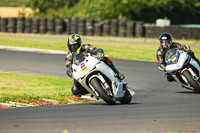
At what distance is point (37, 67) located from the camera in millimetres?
17781

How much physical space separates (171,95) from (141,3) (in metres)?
29.7

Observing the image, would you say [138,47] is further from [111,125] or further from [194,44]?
[111,125]

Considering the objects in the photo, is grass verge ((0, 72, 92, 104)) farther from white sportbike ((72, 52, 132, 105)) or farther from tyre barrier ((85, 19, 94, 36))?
tyre barrier ((85, 19, 94, 36))

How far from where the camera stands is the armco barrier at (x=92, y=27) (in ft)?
104

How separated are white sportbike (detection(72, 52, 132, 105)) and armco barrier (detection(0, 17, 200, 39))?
22348 mm

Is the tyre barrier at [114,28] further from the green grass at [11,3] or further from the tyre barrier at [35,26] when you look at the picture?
the green grass at [11,3]

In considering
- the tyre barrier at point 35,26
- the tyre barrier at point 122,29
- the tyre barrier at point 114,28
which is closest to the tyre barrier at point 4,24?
the tyre barrier at point 35,26

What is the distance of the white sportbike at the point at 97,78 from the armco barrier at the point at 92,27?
22348 millimetres

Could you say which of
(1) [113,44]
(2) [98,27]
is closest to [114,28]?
(2) [98,27]

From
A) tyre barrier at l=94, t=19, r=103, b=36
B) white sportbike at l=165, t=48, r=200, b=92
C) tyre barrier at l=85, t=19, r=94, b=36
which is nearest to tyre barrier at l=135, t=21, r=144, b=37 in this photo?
tyre barrier at l=94, t=19, r=103, b=36

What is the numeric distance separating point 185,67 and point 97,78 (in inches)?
139

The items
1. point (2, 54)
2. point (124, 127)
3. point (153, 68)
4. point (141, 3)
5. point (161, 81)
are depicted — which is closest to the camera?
point (124, 127)

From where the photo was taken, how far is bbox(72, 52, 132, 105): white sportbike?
952cm

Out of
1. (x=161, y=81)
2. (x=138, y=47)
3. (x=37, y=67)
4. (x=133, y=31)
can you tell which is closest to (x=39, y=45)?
(x=138, y=47)
